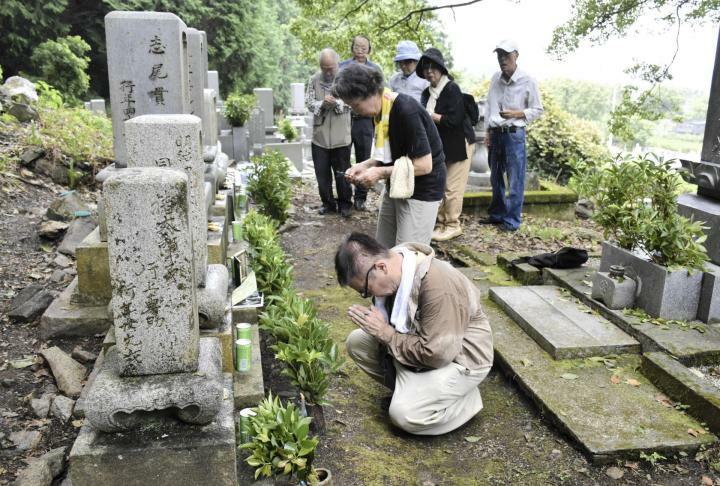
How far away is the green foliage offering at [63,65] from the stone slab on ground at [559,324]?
1440cm

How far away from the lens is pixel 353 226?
7.60m

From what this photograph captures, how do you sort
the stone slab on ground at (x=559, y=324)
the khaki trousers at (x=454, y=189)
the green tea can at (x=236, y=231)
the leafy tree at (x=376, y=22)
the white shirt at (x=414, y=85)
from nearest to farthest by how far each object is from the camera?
1. the stone slab on ground at (x=559, y=324)
2. the green tea can at (x=236, y=231)
3. the khaki trousers at (x=454, y=189)
4. the white shirt at (x=414, y=85)
5. the leafy tree at (x=376, y=22)

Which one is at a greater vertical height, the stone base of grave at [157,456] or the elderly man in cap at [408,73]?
the elderly man in cap at [408,73]

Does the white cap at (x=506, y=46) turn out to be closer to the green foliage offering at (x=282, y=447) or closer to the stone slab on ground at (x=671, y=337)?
the stone slab on ground at (x=671, y=337)

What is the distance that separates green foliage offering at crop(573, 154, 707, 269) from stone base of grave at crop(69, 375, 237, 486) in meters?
3.25

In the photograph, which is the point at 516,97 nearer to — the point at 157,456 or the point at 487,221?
the point at 487,221

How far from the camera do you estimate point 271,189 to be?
7.24 m

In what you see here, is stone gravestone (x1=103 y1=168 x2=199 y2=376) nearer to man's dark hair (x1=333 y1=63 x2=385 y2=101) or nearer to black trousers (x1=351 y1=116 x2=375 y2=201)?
man's dark hair (x1=333 y1=63 x2=385 y2=101)

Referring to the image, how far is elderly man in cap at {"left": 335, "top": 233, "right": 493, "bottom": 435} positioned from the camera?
301cm

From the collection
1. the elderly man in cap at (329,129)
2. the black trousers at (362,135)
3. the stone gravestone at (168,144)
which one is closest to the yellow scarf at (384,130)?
the stone gravestone at (168,144)

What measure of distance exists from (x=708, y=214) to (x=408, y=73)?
3.85 metres

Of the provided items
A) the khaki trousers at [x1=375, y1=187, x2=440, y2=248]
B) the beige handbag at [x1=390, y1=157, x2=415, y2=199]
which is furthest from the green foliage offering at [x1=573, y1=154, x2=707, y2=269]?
the beige handbag at [x1=390, y1=157, x2=415, y2=199]

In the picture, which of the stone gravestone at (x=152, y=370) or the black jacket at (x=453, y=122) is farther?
the black jacket at (x=453, y=122)

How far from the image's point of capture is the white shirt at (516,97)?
6809mm
